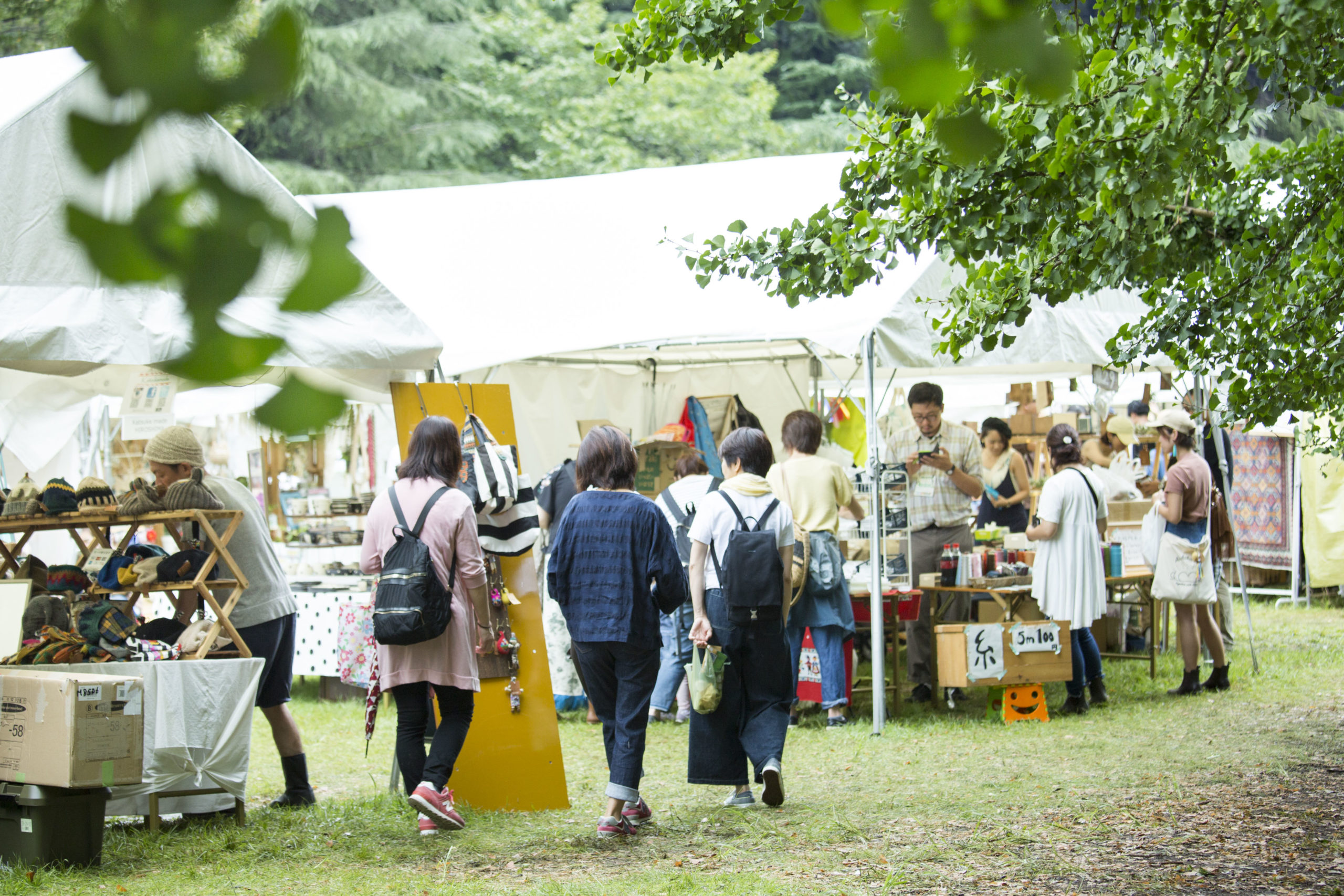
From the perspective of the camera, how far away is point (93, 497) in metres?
4.98

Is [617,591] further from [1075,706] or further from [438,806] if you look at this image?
[1075,706]

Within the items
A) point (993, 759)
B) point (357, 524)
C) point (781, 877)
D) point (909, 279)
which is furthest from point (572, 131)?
point (781, 877)

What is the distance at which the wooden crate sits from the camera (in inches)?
276

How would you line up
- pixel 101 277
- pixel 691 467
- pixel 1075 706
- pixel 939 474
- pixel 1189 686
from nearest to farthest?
pixel 101 277 → pixel 691 467 → pixel 1075 706 → pixel 939 474 → pixel 1189 686

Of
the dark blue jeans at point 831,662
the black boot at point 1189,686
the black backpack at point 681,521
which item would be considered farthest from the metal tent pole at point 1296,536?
the black backpack at point 681,521

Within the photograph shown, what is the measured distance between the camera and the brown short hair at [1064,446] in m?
7.27

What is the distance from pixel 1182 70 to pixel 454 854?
3.48 meters

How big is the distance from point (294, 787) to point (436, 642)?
129 cm

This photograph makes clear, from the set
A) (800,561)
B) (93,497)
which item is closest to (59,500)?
(93,497)

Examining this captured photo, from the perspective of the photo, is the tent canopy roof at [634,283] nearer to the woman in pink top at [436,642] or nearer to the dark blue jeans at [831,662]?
the dark blue jeans at [831,662]

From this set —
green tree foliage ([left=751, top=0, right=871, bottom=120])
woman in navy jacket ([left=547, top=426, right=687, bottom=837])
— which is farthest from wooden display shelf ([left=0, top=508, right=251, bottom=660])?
green tree foliage ([left=751, top=0, right=871, bottom=120])

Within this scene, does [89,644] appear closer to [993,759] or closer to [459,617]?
[459,617]

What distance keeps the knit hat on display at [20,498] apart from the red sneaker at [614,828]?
2.52 meters

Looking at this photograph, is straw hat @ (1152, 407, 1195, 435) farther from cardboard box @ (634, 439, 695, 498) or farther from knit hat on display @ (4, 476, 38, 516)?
knit hat on display @ (4, 476, 38, 516)
